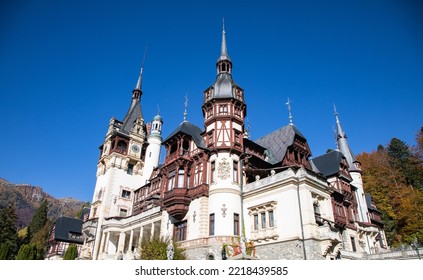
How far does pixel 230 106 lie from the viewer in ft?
98.9

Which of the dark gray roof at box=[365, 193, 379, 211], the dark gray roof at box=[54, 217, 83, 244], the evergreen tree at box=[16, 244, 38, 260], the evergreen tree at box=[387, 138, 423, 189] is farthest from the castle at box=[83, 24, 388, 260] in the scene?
the dark gray roof at box=[54, 217, 83, 244]

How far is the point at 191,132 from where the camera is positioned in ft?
103

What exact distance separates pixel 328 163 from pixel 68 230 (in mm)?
51540

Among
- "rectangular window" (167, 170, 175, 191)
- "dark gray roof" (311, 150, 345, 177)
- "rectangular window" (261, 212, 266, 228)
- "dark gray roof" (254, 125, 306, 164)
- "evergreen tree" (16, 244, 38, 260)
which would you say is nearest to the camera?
"rectangular window" (261, 212, 266, 228)

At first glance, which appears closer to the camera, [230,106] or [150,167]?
[230,106]

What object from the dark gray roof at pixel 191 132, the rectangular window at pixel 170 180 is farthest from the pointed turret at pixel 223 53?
the rectangular window at pixel 170 180

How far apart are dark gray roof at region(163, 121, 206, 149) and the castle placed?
5.2 inches

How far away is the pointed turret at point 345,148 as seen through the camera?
41.8m

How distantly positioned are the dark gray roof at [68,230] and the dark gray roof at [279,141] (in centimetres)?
4528

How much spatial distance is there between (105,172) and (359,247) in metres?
37.8

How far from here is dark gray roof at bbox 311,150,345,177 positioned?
3562 cm

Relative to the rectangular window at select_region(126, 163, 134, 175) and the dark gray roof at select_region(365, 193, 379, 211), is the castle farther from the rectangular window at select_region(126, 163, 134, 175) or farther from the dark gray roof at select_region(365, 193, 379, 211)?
the rectangular window at select_region(126, 163, 134, 175)
